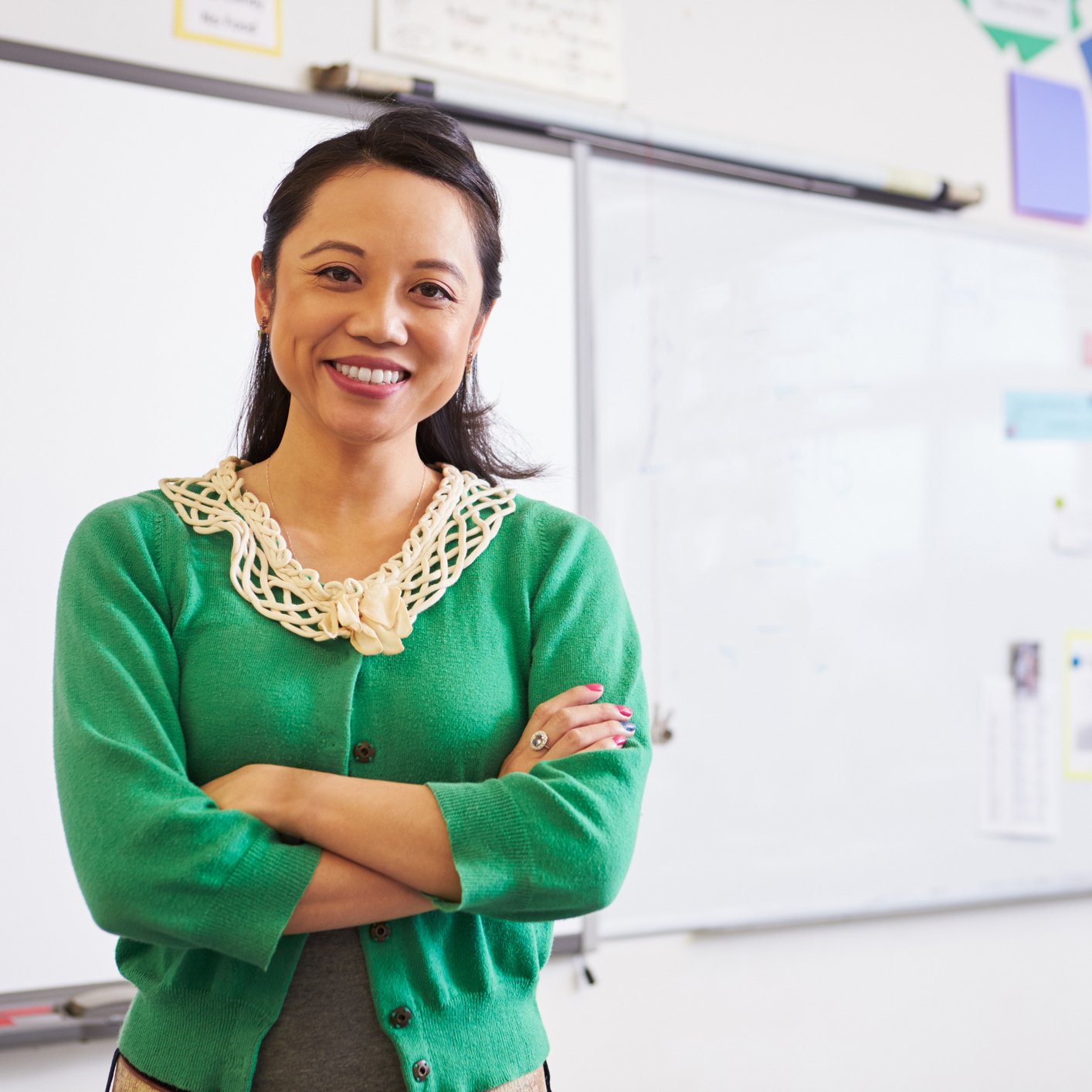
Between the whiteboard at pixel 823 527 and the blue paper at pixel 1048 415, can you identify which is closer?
the whiteboard at pixel 823 527

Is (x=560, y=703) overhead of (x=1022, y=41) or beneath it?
beneath

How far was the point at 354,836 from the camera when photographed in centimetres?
92

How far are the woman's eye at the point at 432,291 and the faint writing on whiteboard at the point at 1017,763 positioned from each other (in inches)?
67.9

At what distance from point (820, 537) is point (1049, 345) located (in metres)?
0.78

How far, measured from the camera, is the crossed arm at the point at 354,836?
36.1 inches

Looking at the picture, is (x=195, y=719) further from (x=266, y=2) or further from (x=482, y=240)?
(x=266, y=2)

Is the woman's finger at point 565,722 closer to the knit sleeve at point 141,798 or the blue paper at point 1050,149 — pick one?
the knit sleeve at point 141,798

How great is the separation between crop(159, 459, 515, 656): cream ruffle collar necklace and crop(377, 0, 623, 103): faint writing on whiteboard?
108 centimetres

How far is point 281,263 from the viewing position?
1074mm

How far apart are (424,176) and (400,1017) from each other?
0.78m

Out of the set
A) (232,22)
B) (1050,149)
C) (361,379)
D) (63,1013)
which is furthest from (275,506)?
(1050,149)

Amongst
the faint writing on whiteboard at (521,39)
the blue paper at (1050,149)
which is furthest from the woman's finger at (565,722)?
the blue paper at (1050,149)

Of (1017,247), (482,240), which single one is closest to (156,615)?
(482,240)

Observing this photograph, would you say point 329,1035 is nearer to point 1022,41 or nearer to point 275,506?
point 275,506
